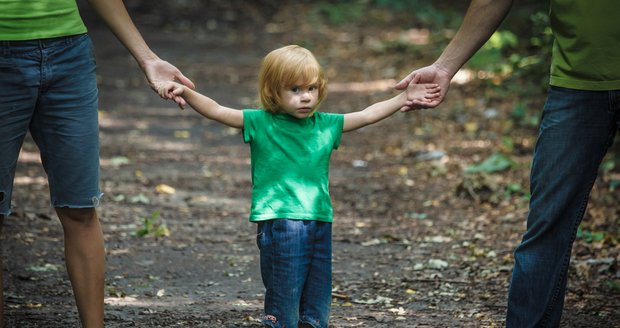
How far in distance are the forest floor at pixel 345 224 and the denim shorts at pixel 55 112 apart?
1.10m

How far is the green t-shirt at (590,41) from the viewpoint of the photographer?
368cm

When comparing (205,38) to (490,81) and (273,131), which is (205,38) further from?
(273,131)

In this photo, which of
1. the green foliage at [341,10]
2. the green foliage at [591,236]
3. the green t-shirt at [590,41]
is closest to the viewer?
the green t-shirt at [590,41]

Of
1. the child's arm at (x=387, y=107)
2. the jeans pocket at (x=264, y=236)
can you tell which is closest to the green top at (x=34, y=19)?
the jeans pocket at (x=264, y=236)

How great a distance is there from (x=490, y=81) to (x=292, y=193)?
8229 millimetres

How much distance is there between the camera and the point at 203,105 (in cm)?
412

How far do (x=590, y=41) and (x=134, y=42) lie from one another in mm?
1934

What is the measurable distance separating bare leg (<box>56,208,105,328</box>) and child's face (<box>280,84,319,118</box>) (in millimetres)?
944

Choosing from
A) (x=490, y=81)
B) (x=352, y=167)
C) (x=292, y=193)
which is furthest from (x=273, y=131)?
(x=490, y=81)

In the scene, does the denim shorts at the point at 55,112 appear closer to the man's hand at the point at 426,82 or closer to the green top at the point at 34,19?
the green top at the point at 34,19

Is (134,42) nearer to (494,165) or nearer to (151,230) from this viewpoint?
(151,230)

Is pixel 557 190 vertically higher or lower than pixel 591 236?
higher

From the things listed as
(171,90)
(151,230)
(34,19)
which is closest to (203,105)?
(171,90)

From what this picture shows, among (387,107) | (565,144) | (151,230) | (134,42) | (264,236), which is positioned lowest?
A: (151,230)
